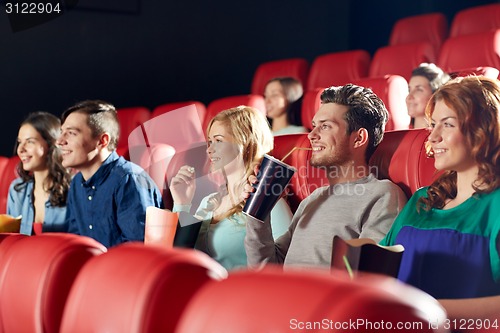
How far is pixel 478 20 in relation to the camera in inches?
66.1

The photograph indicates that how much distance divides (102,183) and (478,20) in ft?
3.41

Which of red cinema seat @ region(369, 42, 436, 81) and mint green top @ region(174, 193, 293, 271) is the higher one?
red cinema seat @ region(369, 42, 436, 81)

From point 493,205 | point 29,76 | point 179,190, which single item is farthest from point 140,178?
point 29,76

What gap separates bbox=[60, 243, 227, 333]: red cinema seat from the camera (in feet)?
1.03

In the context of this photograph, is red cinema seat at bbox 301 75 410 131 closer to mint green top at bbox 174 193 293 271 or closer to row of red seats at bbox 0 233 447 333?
mint green top at bbox 174 193 293 271

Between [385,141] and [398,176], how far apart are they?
43 millimetres

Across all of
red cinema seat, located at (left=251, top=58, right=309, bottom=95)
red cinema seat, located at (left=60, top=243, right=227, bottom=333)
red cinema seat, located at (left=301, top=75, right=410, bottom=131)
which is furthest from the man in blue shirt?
red cinema seat, located at (left=251, top=58, right=309, bottom=95)

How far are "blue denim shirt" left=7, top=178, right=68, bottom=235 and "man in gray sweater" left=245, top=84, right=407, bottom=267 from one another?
458mm

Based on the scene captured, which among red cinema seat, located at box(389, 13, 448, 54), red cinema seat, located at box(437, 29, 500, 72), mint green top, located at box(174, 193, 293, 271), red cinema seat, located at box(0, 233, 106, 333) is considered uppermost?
red cinema seat, located at box(389, 13, 448, 54)

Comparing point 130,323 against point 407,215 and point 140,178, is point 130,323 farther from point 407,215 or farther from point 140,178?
point 140,178

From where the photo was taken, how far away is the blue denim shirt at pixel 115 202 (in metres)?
0.90

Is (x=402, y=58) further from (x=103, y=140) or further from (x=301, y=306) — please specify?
(x=301, y=306)

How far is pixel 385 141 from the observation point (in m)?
0.74

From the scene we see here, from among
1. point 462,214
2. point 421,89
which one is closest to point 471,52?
point 421,89
